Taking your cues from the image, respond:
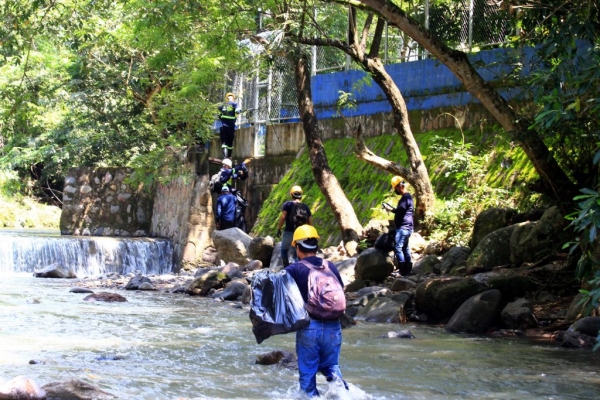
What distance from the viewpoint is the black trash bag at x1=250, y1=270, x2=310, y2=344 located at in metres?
6.80

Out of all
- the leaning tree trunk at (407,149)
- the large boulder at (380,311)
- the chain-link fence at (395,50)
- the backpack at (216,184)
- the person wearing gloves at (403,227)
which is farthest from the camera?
the backpack at (216,184)

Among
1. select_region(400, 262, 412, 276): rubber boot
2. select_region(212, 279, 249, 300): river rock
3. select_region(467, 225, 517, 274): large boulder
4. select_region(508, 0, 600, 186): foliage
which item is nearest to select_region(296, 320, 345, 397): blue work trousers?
select_region(508, 0, 600, 186): foliage

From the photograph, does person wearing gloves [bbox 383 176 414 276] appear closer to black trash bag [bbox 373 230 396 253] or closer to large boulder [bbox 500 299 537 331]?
black trash bag [bbox 373 230 396 253]

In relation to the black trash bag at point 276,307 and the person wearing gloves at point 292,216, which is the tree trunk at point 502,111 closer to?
the person wearing gloves at point 292,216

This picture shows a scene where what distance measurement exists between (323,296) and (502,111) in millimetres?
5972

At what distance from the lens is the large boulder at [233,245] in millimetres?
19344

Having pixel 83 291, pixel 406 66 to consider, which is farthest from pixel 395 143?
pixel 83 291

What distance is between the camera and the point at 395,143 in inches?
777

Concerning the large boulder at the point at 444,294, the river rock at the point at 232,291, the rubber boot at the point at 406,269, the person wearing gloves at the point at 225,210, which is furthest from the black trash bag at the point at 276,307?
Result: the person wearing gloves at the point at 225,210

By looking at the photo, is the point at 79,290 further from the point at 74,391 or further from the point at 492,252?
the point at 74,391

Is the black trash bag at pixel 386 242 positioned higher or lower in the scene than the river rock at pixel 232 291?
higher

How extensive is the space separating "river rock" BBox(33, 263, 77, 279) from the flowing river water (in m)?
7.18

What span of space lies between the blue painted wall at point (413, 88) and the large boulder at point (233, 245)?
4214 mm

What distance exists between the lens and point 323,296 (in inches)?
273
